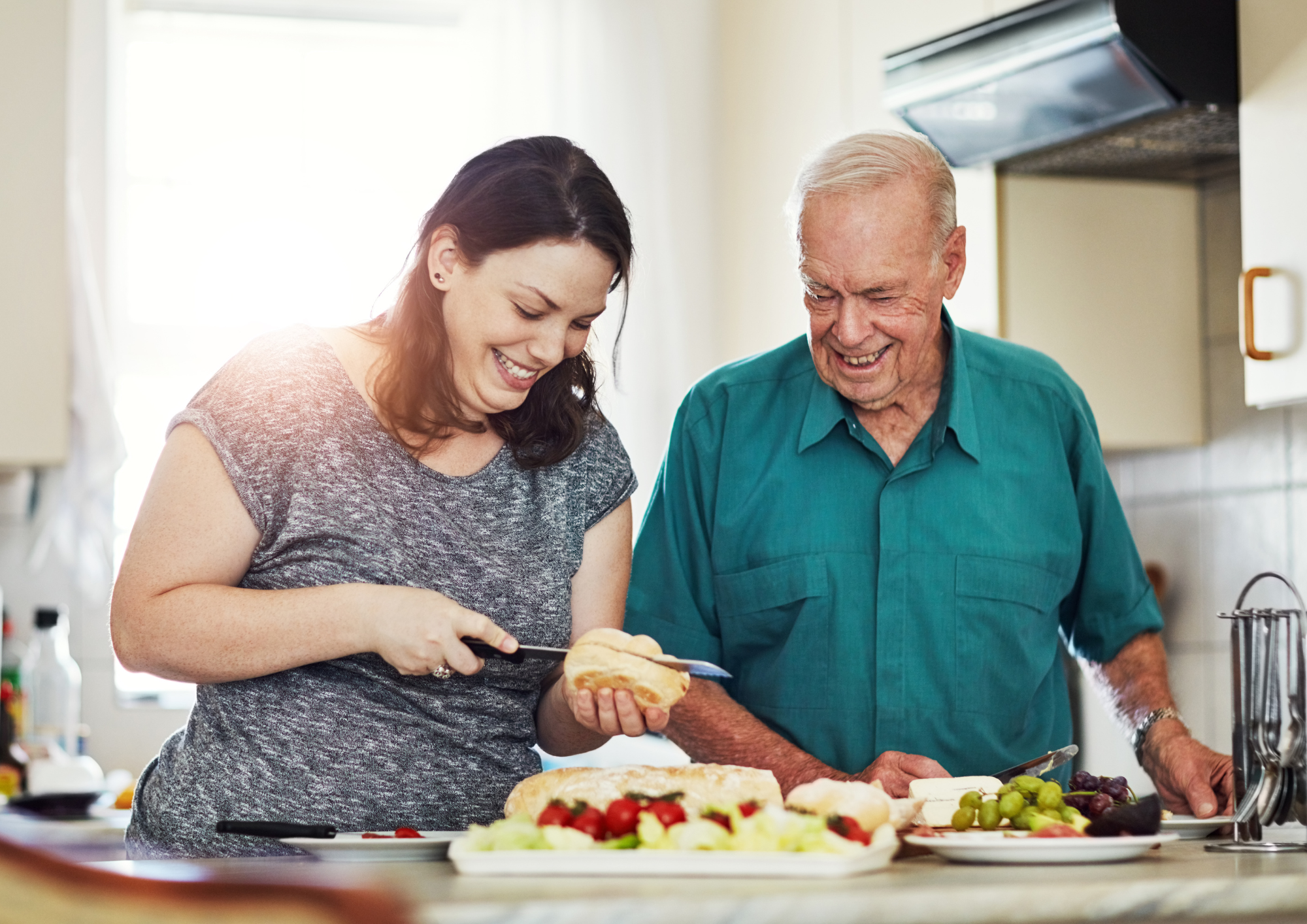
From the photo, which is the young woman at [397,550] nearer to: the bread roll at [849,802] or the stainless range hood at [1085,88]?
the bread roll at [849,802]

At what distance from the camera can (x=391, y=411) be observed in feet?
4.54

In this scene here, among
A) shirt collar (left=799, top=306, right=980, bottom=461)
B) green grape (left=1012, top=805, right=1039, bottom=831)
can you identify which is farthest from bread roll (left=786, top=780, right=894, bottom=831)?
shirt collar (left=799, top=306, right=980, bottom=461)

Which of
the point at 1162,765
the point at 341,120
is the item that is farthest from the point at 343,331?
the point at 341,120

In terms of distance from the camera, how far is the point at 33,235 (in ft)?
8.57

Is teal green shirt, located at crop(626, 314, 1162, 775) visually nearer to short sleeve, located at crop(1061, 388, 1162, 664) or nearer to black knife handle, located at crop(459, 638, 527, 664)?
short sleeve, located at crop(1061, 388, 1162, 664)

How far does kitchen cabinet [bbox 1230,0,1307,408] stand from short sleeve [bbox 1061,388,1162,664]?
18.9 inches

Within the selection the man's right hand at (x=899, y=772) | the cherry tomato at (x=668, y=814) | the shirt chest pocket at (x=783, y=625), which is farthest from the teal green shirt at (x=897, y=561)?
the cherry tomato at (x=668, y=814)

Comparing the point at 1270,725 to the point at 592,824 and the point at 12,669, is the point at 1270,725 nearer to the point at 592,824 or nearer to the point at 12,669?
the point at 592,824

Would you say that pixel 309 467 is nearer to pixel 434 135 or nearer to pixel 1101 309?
pixel 1101 309

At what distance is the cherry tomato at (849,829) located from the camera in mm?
963

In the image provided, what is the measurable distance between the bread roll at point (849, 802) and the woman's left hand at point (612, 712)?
237 millimetres

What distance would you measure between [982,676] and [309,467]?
2.54ft

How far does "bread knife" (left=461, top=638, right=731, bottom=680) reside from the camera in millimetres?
1227

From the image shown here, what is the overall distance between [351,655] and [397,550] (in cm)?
11
